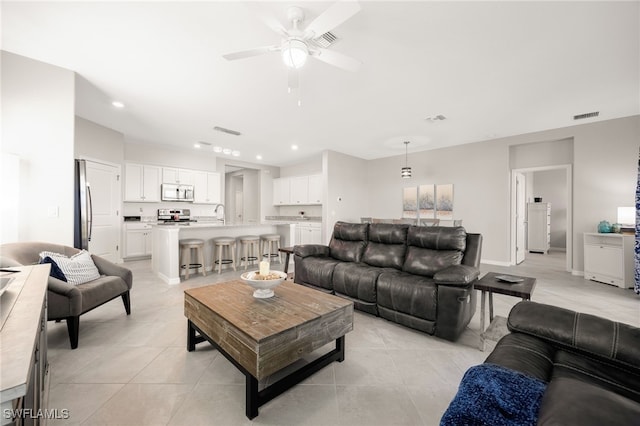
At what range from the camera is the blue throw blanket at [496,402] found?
2.48ft

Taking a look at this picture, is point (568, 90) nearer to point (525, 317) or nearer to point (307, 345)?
point (525, 317)

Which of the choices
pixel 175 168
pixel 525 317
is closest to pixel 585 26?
pixel 525 317

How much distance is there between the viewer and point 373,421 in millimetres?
1427

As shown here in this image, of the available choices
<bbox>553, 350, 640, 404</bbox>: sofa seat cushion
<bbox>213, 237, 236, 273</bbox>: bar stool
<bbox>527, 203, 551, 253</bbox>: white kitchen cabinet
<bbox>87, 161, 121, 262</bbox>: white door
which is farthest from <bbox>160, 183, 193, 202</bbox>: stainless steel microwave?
<bbox>527, 203, 551, 253</bbox>: white kitchen cabinet

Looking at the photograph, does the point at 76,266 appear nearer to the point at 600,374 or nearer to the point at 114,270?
the point at 114,270

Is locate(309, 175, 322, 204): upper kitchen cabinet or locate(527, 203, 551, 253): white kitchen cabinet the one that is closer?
locate(309, 175, 322, 204): upper kitchen cabinet

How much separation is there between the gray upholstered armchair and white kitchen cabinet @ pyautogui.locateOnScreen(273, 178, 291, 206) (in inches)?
220

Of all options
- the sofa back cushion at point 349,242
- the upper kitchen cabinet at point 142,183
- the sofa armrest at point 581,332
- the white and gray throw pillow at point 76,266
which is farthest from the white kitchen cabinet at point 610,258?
the upper kitchen cabinet at point 142,183

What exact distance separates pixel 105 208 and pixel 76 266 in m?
3.32

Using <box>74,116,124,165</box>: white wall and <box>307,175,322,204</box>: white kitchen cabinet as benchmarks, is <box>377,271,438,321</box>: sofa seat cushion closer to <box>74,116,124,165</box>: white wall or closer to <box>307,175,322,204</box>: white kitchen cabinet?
<box>307,175,322,204</box>: white kitchen cabinet

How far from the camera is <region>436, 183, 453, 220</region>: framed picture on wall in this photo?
631cm

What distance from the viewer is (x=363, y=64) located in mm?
2805

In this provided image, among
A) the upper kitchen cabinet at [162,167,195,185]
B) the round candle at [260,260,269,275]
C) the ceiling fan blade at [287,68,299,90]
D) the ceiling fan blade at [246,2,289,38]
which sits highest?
the ceiling fan blade at [246,2,289,38]

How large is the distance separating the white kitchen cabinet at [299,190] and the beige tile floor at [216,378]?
16.6 ft
